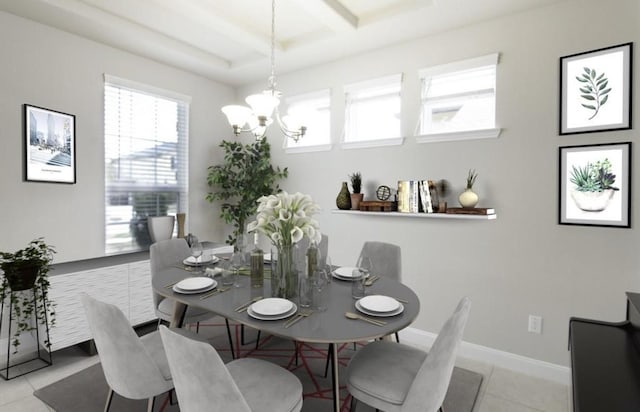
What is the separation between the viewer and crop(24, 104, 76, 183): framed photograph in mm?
2848

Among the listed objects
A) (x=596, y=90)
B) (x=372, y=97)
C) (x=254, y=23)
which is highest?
(x=254, y=23)

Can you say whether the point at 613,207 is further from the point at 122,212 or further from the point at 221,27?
the point at 122,212

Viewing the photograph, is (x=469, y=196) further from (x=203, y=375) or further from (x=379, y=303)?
Result: (x=203, y=375)

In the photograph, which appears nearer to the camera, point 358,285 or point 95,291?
point 358,285

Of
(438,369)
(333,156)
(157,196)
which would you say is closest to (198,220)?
(157,196)

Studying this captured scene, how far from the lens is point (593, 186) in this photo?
7.95 ft

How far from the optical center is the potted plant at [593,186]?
7.81 feet

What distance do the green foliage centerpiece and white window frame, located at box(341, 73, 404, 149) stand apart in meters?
1.72

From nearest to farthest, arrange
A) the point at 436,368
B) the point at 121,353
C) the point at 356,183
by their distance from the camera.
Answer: the point at 436,368, the point at 121,353, the point at 356,183

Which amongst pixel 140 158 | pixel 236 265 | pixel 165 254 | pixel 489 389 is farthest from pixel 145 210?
pixel 489 389

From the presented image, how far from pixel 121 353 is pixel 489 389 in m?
2.46

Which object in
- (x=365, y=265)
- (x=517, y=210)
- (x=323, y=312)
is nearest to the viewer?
(x=323, y=312)

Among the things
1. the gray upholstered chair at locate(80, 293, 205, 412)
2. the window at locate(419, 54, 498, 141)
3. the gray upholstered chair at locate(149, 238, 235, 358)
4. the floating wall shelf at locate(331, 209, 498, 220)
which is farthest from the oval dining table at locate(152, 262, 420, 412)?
the window at locate(419, 54, 498, 141)

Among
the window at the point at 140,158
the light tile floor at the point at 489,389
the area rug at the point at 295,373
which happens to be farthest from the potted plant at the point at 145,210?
the area rug at the point at 295,373
